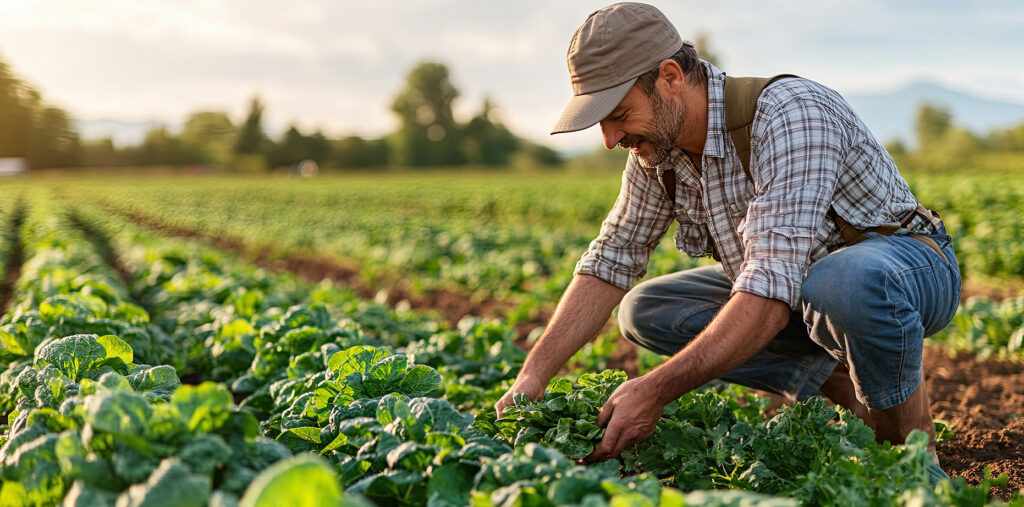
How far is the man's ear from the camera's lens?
255 centimetres

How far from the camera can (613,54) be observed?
253 centimetres

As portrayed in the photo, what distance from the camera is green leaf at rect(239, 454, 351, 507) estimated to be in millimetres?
1144

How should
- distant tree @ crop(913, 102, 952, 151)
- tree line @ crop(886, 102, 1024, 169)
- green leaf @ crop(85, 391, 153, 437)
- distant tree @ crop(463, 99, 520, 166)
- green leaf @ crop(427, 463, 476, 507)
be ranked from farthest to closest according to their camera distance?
distant tree @ crop(913, 102, 952, 151) → distant tree @ crop(463, 99, 520, 166) → tree line @ crop(886, 102, 1024, 169) → green leaf @ crop(427, 463, 476, 507) → green leaf @ crop(85, 391, 153, 437)

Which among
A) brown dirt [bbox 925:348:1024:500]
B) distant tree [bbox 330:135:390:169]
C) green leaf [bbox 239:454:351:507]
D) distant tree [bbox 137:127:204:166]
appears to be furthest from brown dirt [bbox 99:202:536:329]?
distant tree [bbox 137:127:204:166]

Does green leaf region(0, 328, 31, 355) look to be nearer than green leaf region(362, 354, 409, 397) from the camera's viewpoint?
No

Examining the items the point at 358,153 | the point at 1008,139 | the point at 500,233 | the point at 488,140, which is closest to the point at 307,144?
the point at 358,153

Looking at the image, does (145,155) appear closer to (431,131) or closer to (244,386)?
(431,131)

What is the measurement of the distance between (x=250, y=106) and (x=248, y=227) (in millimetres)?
71123

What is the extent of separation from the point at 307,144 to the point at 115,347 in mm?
76557

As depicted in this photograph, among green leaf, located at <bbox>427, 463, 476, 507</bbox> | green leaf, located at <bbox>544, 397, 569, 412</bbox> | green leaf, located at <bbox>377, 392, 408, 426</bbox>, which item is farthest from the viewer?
green leaf, located at <bbox>544, 397, 569, 412</bbox>

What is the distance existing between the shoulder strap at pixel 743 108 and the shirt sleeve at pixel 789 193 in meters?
0.09

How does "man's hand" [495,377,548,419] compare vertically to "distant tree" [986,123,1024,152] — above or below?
below

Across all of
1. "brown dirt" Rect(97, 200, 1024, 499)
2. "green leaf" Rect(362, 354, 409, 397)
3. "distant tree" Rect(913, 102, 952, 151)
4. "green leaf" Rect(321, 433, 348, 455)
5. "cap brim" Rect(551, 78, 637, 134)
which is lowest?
"brown dirt" Rect(97, 200, 1024, 499)

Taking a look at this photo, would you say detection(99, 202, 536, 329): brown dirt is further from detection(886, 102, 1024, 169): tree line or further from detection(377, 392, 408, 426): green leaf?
detection(886, 102, 1024, 169): tree line
